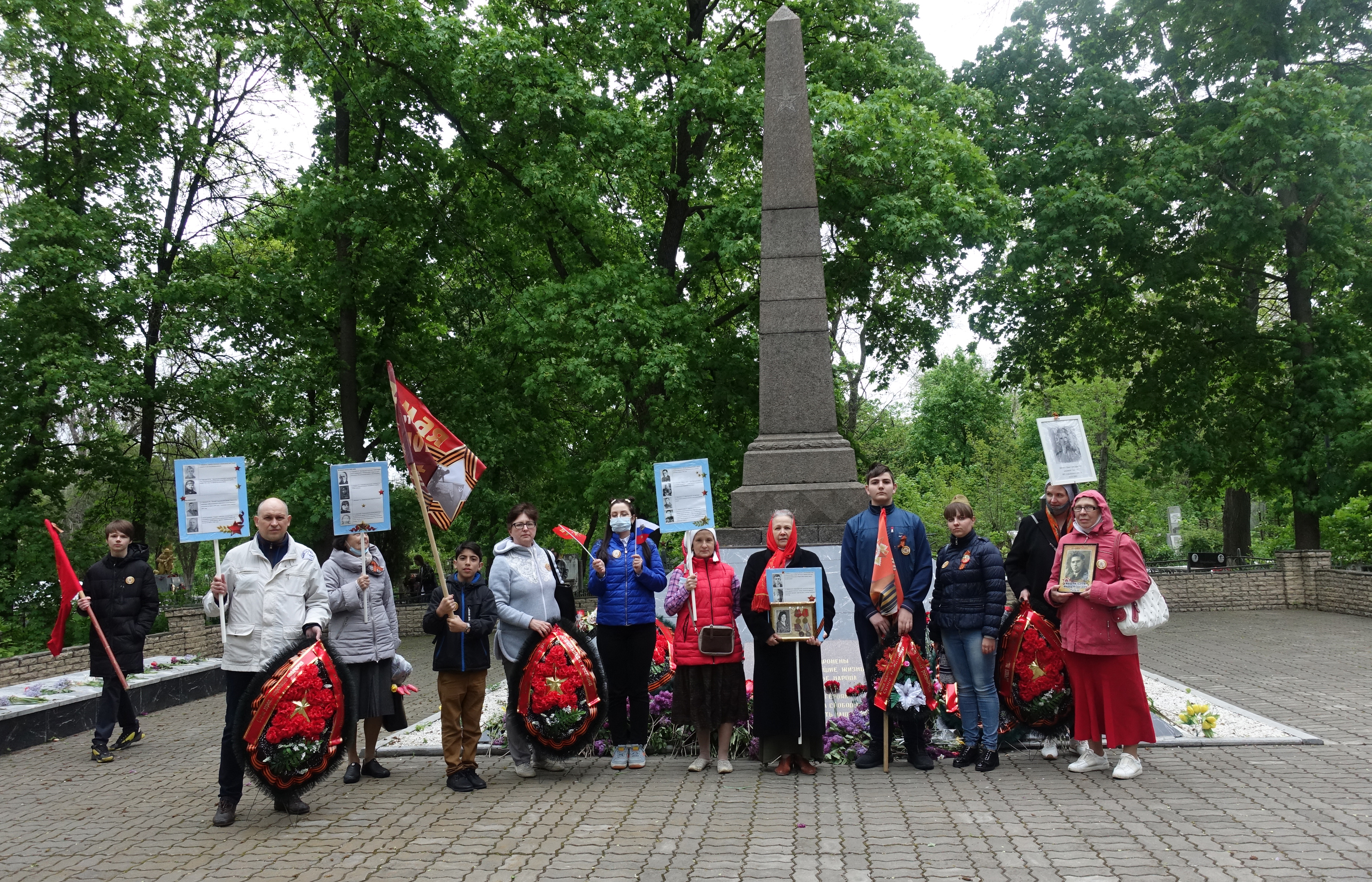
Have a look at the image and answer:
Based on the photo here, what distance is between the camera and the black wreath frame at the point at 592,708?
7055 mm

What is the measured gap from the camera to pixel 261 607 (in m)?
6.52

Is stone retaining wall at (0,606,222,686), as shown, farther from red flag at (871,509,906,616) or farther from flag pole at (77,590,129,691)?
red flag at (871,509,906,616)

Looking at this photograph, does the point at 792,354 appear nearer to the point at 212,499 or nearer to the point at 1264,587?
the point at 212,499

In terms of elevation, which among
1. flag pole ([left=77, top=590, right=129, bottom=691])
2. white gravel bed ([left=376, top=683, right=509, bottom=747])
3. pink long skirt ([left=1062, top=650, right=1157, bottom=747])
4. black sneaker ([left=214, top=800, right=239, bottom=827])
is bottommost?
white gravel bed ([left=376, top=683, right=509, bottom=747])

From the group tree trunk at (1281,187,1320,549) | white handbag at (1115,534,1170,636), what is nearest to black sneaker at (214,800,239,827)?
white handbag at (1115,534,1170,636)

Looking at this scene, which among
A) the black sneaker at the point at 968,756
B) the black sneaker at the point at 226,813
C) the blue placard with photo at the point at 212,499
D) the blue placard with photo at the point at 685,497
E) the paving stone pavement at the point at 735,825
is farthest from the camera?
the blue placard with photo at the point at 212,499

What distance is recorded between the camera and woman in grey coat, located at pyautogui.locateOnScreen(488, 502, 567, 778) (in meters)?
7.15

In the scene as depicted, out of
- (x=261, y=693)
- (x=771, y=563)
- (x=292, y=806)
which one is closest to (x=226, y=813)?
(x=292, y=806)

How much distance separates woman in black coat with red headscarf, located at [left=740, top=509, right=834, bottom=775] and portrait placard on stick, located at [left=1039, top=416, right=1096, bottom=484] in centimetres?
176

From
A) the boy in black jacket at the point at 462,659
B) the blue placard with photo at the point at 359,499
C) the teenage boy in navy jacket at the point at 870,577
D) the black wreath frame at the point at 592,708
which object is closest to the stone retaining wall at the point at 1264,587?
the teenage boy in navy jacket at the point at 870,577

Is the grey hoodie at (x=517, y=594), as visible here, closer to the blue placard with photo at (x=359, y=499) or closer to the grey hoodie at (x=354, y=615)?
the grey hoodie at (x=354, y=615)

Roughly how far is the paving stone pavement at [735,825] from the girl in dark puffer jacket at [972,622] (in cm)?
28

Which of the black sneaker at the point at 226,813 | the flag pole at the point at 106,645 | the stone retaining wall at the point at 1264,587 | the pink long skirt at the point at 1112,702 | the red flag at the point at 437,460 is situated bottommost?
the stone retaining wall at the point at 1264,587

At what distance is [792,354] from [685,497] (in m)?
3.06
